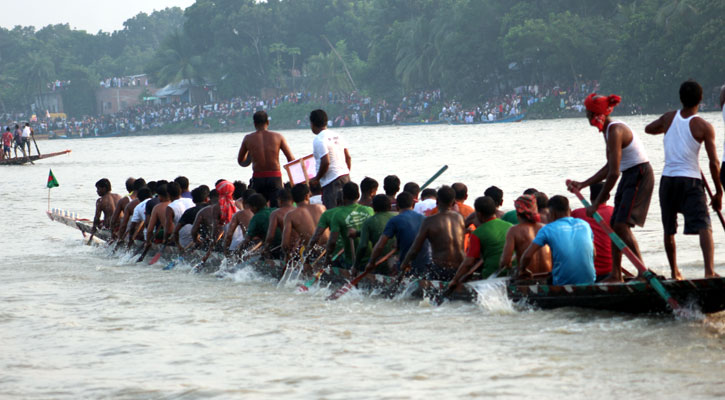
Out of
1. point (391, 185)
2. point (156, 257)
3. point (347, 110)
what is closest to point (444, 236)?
point (391, 185)

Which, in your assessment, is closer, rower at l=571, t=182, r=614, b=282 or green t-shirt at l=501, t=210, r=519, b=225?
rower at l=571, t=182, r=614, b=282

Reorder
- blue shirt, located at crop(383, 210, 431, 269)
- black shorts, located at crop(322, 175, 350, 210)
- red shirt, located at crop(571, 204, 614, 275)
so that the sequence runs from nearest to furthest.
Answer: red shirt, located at crop(571, 204, 614, 275) < blue shirt, located at crop(383, 210, 431, 269) < black shorts, located at crop(322, 175, 350, 210)

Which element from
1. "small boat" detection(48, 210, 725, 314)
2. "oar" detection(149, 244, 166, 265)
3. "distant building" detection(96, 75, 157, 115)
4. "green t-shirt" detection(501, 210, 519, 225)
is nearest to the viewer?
"small boat" detection(48, 210, 725, 314)

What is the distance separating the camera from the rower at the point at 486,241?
771 centimetres

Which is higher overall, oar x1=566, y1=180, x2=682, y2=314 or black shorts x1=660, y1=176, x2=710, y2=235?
black shorts x1=660, y1=176, x2=710, y2=235

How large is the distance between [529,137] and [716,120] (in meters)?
6.92

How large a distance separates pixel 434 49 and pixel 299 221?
53601 millimetres

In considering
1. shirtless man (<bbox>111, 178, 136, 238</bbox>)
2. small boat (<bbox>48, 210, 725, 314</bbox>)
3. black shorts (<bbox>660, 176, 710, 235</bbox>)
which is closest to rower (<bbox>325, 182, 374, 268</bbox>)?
small boat (<bbox>48, 210, 725, 314</bbox>)

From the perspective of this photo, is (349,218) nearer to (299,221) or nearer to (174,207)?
(299,221)

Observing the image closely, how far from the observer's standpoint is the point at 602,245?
298 inches

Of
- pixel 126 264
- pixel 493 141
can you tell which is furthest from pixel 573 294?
pixel 493 141

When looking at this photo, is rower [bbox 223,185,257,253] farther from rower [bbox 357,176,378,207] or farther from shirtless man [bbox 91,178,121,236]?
shirtless man [bbox 91,178,121,236]

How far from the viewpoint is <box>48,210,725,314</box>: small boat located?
6.55m

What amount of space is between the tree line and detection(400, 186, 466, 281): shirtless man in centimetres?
3914
